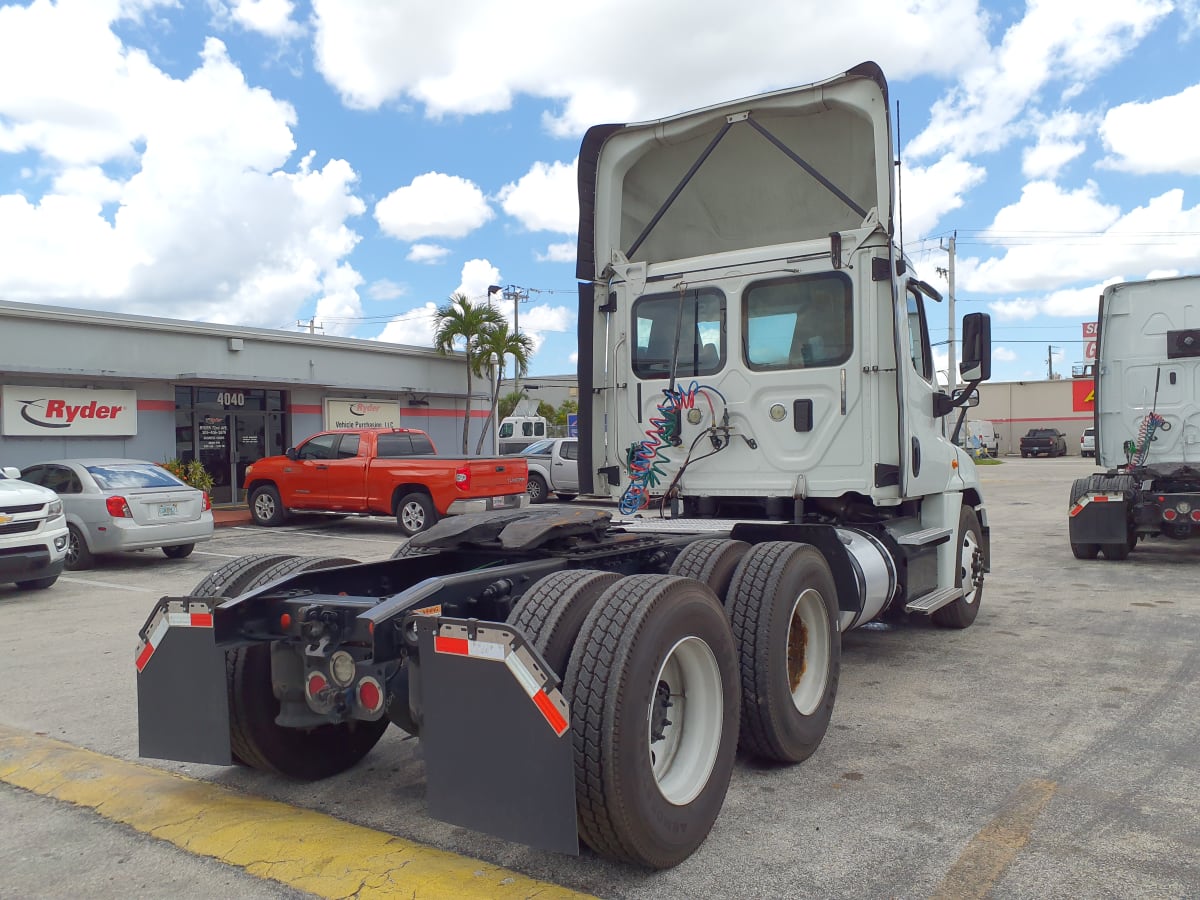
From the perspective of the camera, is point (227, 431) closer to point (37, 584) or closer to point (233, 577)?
point (37, 584)

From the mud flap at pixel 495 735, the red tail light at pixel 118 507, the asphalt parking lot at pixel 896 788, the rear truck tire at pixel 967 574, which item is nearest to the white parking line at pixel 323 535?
the red tail light at pixel 118 507

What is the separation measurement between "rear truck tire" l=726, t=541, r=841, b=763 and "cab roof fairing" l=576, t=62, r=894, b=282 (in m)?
2.73

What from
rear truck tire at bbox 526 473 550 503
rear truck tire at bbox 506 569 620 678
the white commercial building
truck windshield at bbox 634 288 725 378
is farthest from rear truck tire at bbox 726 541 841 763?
the white commercial building

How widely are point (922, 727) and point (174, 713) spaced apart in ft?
12.1

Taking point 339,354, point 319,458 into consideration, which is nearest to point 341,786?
point 319,458

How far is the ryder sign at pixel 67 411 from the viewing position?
17812 mm

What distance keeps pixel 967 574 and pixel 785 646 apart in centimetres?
361

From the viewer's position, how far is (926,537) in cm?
650

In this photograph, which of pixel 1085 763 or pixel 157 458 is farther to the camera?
pixel 157 458

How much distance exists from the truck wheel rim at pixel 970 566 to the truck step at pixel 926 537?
553mm

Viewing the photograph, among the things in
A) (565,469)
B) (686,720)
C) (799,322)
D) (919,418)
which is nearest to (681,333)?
(799,322)

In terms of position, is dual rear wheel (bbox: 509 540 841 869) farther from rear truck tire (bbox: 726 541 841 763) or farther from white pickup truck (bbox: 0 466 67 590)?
white pickup truck (bbox: 0 466 67 590)

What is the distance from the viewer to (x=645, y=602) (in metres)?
3.42

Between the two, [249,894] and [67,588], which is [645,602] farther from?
[67,588]
